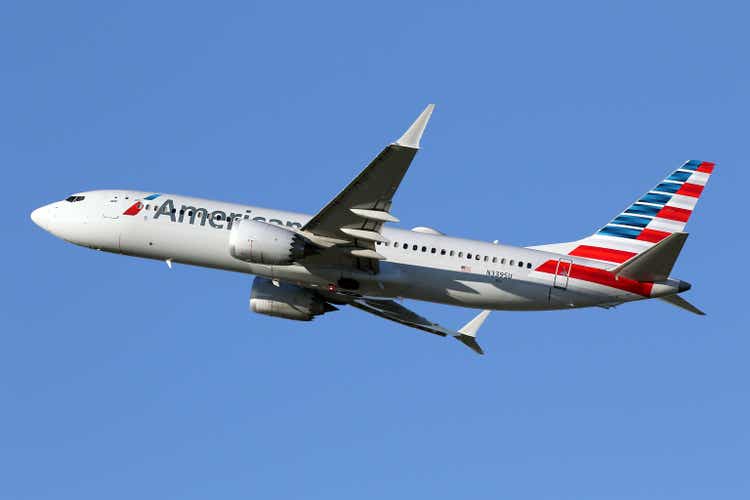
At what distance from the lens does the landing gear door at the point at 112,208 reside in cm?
6017

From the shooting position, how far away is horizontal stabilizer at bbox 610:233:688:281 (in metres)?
52.6

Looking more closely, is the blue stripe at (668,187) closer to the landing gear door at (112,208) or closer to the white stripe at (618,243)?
the white stripe at (618,243)

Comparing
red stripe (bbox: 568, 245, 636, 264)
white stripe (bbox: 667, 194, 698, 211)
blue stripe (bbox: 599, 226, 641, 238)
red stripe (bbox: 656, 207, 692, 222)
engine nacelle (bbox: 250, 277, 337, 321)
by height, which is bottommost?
engine nacelle (bbox: 250, 277, 337, 321)

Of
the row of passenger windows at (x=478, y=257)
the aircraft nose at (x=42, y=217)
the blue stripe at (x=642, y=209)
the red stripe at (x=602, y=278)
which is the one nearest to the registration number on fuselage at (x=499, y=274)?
the row of passenger windows at (x=478, y=257)

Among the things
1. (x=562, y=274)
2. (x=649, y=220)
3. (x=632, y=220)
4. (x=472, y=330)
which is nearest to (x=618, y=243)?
(x=632, y=220)

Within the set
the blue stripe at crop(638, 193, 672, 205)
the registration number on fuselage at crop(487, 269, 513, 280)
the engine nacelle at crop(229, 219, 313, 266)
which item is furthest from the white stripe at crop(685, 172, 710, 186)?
the engine nacelle at crop(229, 219, 313, 266)

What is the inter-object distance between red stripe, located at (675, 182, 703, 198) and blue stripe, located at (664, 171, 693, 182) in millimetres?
360

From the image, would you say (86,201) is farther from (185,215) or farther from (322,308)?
(322,308)

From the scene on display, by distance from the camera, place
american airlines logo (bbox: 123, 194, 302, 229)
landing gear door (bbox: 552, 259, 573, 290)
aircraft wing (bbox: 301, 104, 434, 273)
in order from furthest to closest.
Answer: american airlines logo (bbox: 123, 194, 302, 229), landing gear door (bbox: 552, 259, 573, 290), aircraft wing (bbox: 301, 104, 434, 273)

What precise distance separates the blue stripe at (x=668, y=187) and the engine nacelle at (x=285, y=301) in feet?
58.7

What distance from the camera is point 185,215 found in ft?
194

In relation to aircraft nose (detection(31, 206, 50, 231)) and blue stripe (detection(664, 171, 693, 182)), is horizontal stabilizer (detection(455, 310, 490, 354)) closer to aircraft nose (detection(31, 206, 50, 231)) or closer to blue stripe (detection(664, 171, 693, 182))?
blue stripe (detection(664, 171, 693, 182))

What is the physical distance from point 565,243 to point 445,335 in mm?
8676

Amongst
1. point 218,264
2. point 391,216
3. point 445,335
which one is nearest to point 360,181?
point 391,216
